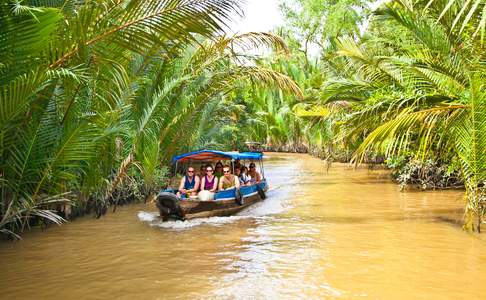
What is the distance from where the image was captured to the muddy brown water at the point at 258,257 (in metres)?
6.29

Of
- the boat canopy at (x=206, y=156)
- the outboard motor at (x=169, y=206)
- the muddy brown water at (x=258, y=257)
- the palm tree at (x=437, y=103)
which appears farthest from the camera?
the boat canopy at (x=206, y=156)

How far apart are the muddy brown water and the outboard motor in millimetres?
243

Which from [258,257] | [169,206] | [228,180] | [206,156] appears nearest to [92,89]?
[169,206]

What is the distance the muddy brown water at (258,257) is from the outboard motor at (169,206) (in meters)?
0.24

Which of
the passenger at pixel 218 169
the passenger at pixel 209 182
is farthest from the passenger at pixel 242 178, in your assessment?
the passenger at pixel 209 182

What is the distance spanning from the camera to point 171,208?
10.8 m

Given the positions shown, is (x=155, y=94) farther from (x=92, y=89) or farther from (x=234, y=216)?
(x=234, y=216)

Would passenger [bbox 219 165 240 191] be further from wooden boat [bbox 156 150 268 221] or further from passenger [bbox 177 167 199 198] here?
passenger [bbox 177 167 199 198]

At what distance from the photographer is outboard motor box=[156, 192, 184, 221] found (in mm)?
10688

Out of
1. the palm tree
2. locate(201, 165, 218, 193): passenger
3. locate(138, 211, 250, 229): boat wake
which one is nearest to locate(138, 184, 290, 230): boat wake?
locate(138, 211, 250, 229): boat wake

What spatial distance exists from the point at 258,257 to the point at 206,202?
137 inches

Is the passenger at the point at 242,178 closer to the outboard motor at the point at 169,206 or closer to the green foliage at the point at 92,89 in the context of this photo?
the green foliage at the point at 92,89

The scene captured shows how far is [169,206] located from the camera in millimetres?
10812

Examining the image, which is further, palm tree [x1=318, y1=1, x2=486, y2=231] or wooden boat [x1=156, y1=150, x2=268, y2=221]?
wooden boat [x1=156, y1=150, x2=268, y2=221]
